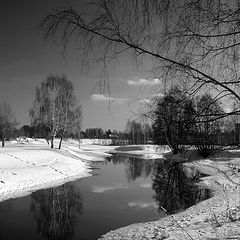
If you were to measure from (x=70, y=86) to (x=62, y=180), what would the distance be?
19972 mm

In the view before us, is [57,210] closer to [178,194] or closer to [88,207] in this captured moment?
[88,207]

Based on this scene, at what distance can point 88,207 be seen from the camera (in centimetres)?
1335

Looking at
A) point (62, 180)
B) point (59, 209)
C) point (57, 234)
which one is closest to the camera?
point (57, 234)

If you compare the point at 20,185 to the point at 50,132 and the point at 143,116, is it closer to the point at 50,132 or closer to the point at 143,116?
the point at 143,116

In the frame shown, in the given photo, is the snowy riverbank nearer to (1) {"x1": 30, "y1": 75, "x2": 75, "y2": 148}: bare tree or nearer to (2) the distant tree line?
(2) the distant tree line

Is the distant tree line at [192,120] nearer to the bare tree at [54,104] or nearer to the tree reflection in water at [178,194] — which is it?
the tree reflection in water at [178,194]

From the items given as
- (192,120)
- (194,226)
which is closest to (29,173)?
(194,226)

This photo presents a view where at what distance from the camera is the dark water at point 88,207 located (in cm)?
1023

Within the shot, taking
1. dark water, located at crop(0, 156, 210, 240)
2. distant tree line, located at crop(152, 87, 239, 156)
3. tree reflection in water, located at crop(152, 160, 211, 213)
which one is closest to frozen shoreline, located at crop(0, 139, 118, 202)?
dark water, located at crop(0, 156, 210, 240)

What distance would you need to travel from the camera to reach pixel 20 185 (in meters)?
17.4

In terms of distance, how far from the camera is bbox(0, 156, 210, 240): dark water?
10227mm

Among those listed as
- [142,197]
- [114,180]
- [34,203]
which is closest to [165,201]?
[142,197]

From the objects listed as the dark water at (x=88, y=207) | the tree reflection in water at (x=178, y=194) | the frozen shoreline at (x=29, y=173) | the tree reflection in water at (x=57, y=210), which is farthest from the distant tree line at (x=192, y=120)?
the frozen shoreline at (x=29, y=173)

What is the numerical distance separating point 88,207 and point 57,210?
1260 millimetres
